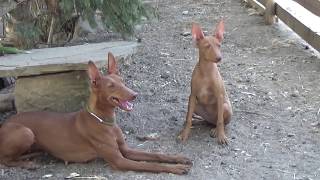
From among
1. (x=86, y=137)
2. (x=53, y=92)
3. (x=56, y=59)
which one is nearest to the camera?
(x=86, y=137)

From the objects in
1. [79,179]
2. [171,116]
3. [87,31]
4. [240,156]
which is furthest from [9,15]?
[240,156]

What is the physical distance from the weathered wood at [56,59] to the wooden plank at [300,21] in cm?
263

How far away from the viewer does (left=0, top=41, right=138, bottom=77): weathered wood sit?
5.07 meters

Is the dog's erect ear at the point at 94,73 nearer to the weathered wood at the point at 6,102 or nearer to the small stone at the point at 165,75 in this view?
the weathered wood at the point at 6,102

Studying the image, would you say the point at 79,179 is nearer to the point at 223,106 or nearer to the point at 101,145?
the point at 101,145

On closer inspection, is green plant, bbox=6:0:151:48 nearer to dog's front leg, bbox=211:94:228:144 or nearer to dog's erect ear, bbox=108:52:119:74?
dog's erect ear, bbox=108:52:119:74

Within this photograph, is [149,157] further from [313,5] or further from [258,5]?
[258,5]

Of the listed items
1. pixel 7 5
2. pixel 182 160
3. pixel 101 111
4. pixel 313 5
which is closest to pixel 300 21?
pixel 313 5

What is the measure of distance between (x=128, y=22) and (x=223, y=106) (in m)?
1.65

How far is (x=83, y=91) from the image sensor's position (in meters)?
5.43

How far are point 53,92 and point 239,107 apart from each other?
1.76 m

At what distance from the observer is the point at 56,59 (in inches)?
207

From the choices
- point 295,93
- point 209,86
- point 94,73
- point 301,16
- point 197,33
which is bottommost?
point 295,93

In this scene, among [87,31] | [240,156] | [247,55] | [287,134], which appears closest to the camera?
[240,156]
